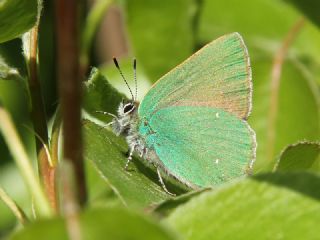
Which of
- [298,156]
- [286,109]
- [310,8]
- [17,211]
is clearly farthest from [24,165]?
[286,109]

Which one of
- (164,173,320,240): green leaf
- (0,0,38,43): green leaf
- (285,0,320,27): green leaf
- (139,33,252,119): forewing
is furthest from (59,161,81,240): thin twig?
(285,0,320,27): green leaf

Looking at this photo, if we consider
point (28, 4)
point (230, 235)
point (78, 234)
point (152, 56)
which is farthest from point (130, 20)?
point (78, 234)

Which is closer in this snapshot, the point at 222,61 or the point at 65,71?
the point at 65,71

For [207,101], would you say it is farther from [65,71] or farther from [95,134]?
[65,71]

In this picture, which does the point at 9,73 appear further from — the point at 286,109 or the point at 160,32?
the point at 286,109

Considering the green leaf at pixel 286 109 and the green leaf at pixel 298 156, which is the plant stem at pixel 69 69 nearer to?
the green leaf at pixel 298 156

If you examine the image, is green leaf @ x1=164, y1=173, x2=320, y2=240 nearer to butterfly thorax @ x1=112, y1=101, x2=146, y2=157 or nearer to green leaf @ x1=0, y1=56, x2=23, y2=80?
green leaf @ x1=0, y1=56, x2=23, y2=80
